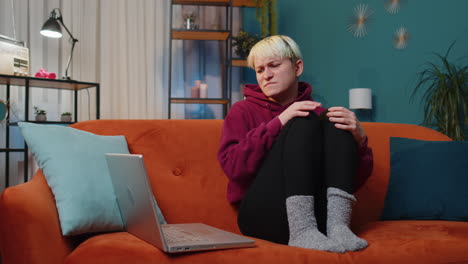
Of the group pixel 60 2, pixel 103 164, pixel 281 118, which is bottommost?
pixel 103 164

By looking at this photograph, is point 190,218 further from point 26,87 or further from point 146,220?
point 26,87

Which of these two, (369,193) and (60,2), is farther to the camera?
(60,2)

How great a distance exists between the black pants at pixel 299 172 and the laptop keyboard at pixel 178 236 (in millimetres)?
217

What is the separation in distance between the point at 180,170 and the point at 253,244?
545mm

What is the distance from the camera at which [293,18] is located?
4535 millimetres

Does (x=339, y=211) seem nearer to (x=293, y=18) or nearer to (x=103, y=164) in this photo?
(x=103, y=164)

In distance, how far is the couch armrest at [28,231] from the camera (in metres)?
1.12

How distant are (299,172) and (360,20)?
10.5ft

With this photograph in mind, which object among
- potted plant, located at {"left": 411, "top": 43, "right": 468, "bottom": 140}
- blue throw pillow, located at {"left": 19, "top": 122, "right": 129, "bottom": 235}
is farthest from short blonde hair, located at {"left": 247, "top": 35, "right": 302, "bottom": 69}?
potted plant, located at {"left": 411, "top": 43, "right": 468, "bottom": 140}

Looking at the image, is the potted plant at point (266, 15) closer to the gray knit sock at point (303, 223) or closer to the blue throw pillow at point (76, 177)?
the blue throw pillow at point (76, 177)

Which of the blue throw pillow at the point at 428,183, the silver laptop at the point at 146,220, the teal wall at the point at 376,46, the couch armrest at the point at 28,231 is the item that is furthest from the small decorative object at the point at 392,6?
the couch armrest at the point at 28,231

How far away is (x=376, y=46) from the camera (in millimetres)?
3869

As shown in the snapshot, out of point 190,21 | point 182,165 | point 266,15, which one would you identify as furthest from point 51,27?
point 182,165

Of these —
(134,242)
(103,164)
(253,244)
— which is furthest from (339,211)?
(103,164)
